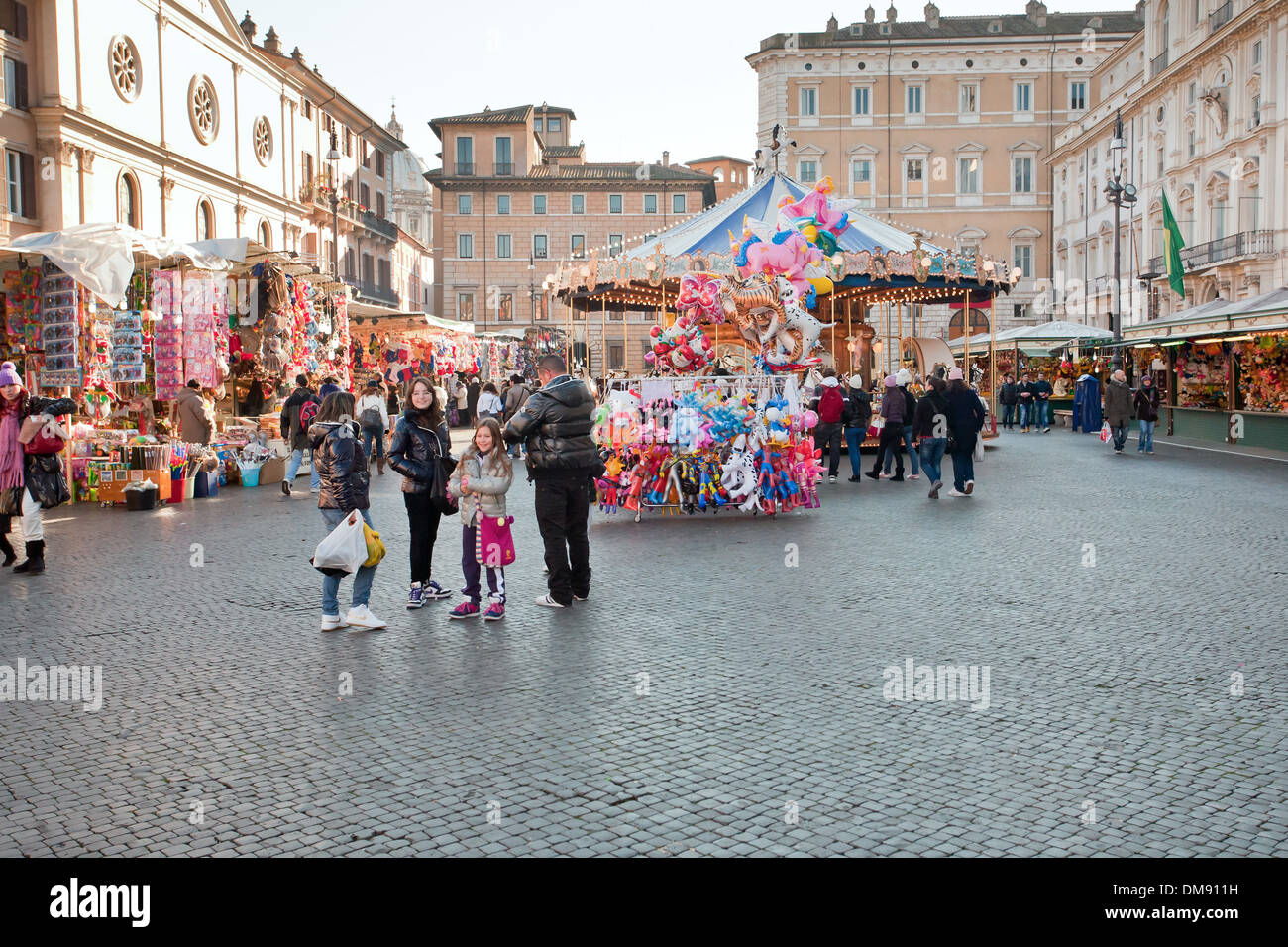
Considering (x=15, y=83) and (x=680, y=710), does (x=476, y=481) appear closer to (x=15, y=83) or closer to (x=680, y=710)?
(x=680, y=710)

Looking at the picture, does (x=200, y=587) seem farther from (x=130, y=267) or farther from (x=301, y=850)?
(x=130, y=267)

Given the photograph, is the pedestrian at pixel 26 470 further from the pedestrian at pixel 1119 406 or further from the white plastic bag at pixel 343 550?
the pedestrian at pixel 1119 406

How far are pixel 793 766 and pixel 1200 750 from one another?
180cm

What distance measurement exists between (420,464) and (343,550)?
3.39 ft

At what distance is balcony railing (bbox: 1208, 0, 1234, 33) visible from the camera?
121ft

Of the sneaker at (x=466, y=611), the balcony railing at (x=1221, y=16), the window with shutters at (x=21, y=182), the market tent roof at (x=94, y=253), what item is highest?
the balcony railing at (x=1221, y=16)

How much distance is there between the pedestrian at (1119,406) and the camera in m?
22.1

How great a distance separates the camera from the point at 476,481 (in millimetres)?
7953

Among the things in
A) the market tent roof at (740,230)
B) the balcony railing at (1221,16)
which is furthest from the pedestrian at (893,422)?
the balcony railing at (1221,16)

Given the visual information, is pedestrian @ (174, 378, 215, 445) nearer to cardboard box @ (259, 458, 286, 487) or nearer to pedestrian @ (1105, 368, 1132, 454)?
cardboard box @ (259, 458, 286, 487)

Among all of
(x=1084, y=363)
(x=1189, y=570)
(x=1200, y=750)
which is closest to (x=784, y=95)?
(x=1084, y=363)

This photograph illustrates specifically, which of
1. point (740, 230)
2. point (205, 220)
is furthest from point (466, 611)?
point (205, 220)

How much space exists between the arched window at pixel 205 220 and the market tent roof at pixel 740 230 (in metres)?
18.1

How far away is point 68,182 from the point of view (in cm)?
2784
